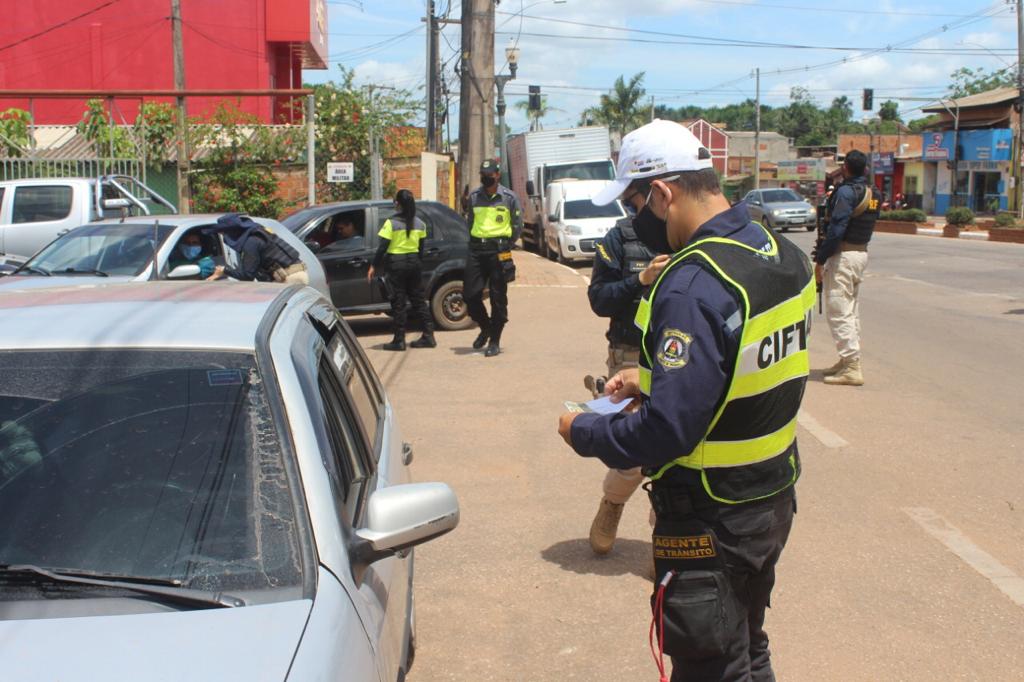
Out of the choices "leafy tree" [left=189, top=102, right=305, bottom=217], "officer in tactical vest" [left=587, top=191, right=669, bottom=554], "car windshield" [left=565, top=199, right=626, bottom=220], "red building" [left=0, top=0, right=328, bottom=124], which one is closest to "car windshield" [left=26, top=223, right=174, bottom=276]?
"officer in tactical vest" [left=587, top=191, right=669, bottom=554]

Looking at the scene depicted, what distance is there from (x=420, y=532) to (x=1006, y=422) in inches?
263

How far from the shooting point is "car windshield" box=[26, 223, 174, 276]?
941 centimetres

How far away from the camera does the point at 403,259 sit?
11.6m

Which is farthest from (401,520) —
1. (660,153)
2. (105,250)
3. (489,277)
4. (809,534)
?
(489,277)

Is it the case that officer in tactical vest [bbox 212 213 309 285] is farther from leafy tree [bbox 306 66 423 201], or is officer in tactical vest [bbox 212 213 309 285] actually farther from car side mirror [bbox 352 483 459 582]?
leafy tree [bbox 306 66 423 201]

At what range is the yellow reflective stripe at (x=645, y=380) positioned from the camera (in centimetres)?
280

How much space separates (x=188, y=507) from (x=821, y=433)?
19.6ft

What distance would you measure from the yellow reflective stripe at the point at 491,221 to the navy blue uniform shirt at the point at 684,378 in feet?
27.1

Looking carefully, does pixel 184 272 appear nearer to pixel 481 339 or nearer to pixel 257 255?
pixel 257 255

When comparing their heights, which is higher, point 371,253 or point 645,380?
point 645,380

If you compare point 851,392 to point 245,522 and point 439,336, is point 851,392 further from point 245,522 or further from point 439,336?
point 245,522

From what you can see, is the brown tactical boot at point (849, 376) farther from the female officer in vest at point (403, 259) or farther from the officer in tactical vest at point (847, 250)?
the female officer in vest at point (403, 259)

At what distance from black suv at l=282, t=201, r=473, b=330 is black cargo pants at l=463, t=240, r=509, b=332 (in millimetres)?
1845

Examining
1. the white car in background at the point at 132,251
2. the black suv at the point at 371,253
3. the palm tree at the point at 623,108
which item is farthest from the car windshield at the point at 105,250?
the palm tree at the point at 623,108
